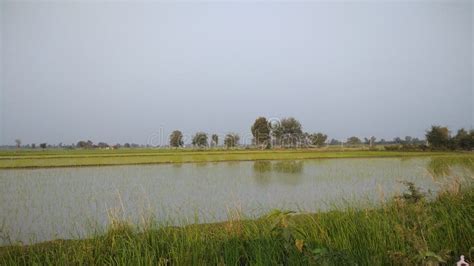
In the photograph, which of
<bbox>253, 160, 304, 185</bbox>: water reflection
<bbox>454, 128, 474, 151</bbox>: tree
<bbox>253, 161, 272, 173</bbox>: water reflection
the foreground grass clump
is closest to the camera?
the foreground grass clump

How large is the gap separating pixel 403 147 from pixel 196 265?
4288 centimetres

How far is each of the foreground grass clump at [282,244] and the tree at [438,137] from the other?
43.0 m

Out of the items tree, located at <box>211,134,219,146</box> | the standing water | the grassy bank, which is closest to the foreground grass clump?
the standing water

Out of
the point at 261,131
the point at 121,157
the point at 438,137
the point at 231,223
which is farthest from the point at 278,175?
the point at 261,131

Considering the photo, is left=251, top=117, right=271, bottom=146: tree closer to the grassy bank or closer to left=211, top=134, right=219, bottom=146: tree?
left=211, top=134, right=219, bottom=146: tree

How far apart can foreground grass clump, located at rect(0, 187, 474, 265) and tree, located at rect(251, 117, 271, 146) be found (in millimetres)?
49397

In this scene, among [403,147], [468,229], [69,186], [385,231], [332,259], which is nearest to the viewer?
[332,259]

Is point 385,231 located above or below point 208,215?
above

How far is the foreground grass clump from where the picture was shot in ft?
9.07

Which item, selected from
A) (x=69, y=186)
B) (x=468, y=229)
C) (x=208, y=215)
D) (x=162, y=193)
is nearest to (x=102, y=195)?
(x=162, y=193)

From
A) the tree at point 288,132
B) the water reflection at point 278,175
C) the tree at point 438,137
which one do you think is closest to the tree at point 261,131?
the tree at point 288,132

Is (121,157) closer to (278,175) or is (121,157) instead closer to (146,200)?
(278,175)

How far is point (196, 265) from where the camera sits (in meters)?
2.92

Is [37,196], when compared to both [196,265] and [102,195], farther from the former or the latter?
[196,265]
